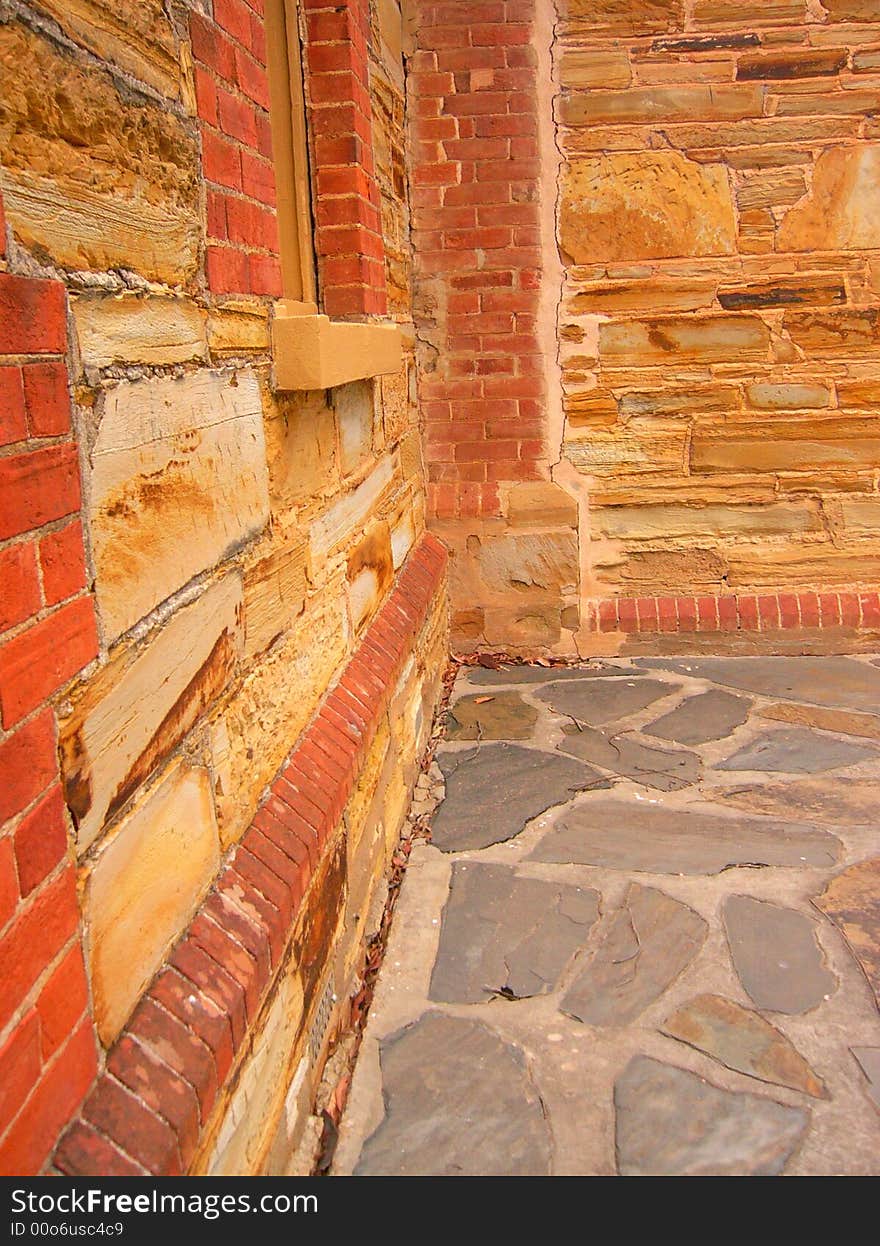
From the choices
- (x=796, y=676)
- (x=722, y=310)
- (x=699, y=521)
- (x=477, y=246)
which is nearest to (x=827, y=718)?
(x=796, y=676)

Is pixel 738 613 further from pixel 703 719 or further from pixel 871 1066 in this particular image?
pixel 871 1066

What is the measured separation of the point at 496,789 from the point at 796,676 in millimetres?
1804

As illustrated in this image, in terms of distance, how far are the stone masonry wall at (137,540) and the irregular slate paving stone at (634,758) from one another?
1.58 meters

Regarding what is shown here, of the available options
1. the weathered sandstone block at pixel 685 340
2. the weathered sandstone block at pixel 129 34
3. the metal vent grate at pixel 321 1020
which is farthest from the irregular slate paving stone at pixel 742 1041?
the weathered sandstone block at pixel 685 340

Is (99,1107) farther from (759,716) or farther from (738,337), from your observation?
(738,337)

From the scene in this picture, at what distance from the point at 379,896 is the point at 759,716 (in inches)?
80.8

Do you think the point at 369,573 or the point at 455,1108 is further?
the point at 369,573

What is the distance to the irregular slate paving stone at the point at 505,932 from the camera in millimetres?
2592

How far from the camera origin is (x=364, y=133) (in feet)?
10.7

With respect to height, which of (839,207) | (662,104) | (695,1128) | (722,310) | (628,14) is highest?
(628,14)

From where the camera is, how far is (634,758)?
154 inches

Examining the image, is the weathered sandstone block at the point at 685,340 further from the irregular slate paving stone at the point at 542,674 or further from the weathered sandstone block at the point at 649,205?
the irregular slate paving stone at the point at 542,674

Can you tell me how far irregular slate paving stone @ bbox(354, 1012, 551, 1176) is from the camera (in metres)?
2.02

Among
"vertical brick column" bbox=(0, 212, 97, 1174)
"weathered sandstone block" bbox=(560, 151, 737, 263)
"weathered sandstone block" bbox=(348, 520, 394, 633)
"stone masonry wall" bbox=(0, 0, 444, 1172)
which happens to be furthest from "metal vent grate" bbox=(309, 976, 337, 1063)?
"weathered sandstone block" bbox=(560, 151, 737, 263)
